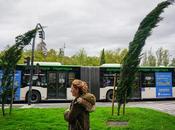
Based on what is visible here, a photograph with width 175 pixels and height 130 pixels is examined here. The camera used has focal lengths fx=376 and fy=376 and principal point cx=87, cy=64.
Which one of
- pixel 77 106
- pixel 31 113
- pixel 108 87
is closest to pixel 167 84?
pixel 108 87

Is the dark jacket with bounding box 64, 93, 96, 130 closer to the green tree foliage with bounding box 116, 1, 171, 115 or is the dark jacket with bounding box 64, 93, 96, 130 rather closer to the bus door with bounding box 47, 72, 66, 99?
the green tree foliage with bounding box 116, 1, 171, 115

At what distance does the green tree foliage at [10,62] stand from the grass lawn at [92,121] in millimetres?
1062

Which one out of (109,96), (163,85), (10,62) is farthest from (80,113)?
→ (163,85)

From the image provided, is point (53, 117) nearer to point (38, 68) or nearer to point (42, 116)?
point (42, 116)

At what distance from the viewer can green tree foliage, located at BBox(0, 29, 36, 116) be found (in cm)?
1650

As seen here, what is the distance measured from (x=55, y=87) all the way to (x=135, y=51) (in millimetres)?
11738

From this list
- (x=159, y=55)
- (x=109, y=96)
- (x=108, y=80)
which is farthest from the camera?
(x=159, y=55)

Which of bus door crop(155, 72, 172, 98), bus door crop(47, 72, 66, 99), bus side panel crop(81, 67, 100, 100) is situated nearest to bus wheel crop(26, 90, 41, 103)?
A: bus door crop(47, 72, 66, 99)

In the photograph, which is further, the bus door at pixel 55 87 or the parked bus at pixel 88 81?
the bus door at pixel 55 87

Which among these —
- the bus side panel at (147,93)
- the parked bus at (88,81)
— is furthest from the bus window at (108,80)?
the bus side panel at (147,93)

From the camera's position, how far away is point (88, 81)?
93.2ft

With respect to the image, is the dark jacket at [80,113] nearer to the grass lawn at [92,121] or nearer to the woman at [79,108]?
the woman at [79,108]

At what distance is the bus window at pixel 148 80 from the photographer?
28.6m

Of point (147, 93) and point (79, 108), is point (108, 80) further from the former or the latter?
point (79, 108)
